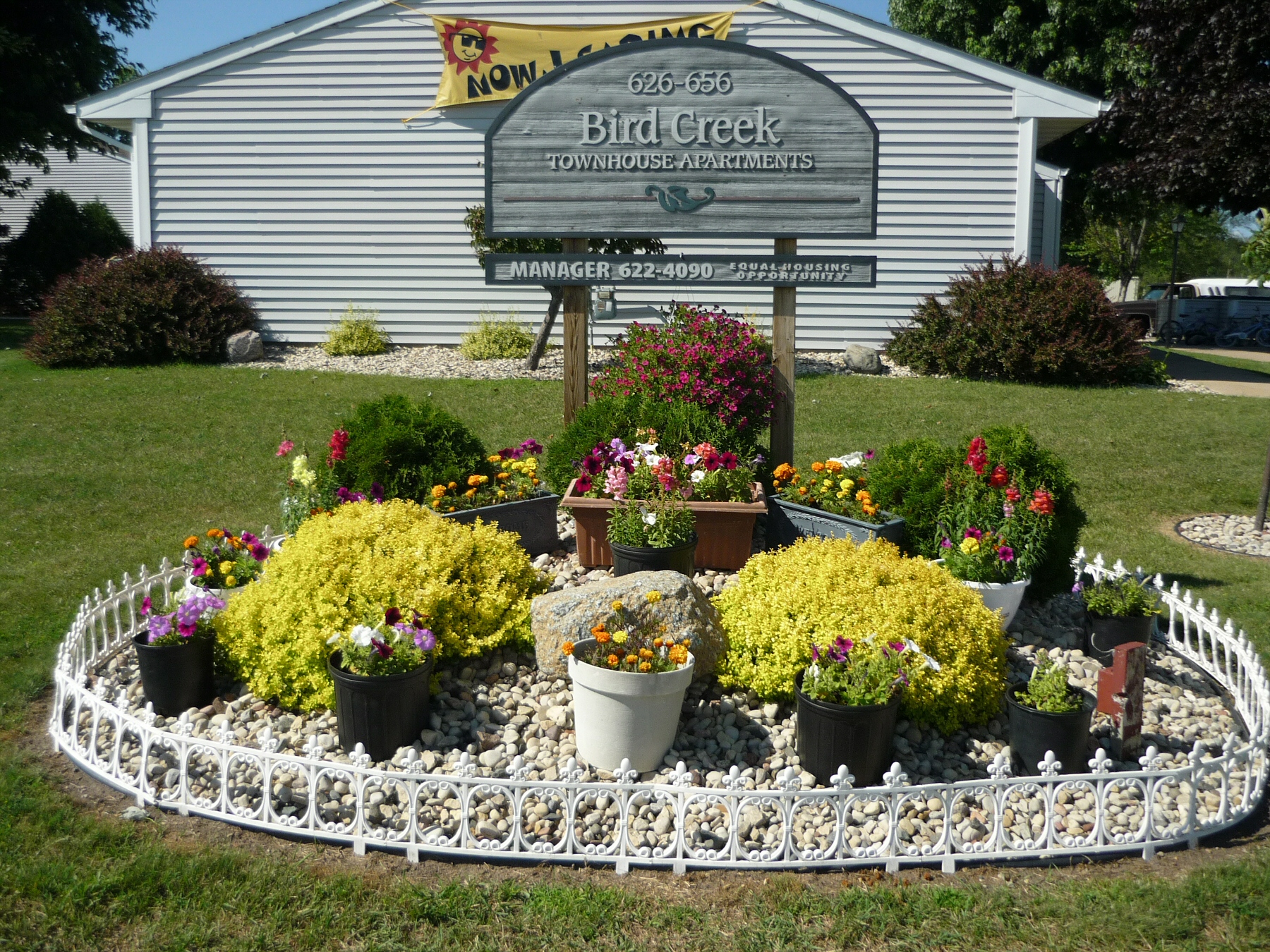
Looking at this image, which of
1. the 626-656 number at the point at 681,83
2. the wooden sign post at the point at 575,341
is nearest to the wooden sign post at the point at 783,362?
the 626-656 number at the point at 681,83

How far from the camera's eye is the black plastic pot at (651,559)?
5.07 meters

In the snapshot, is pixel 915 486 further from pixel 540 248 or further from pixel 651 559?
pixel 540 248

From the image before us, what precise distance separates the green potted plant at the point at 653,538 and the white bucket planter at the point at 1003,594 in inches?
52.5

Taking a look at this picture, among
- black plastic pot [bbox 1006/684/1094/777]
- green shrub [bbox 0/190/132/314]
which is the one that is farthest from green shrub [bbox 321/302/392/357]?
black plastic pot [bbox 1006/684/1094/777]

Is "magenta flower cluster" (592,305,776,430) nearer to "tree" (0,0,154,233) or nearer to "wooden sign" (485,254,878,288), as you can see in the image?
"wooden sign" (485,254,878,288)

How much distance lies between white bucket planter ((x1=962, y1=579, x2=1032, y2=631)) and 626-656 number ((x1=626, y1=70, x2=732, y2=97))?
3370 mm

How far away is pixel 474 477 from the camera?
5.95 m

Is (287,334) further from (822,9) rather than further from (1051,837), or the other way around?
(1051,837)

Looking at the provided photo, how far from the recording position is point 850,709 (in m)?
3.77

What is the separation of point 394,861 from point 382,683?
66 centimetres

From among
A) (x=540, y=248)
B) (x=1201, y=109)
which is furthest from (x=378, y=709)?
(x=1201, y=109)

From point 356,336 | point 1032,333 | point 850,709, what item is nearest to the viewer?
point 850,709

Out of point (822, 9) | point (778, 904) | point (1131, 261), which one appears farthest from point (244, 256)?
point (1131, 261)

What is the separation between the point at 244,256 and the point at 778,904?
14.7 metres
